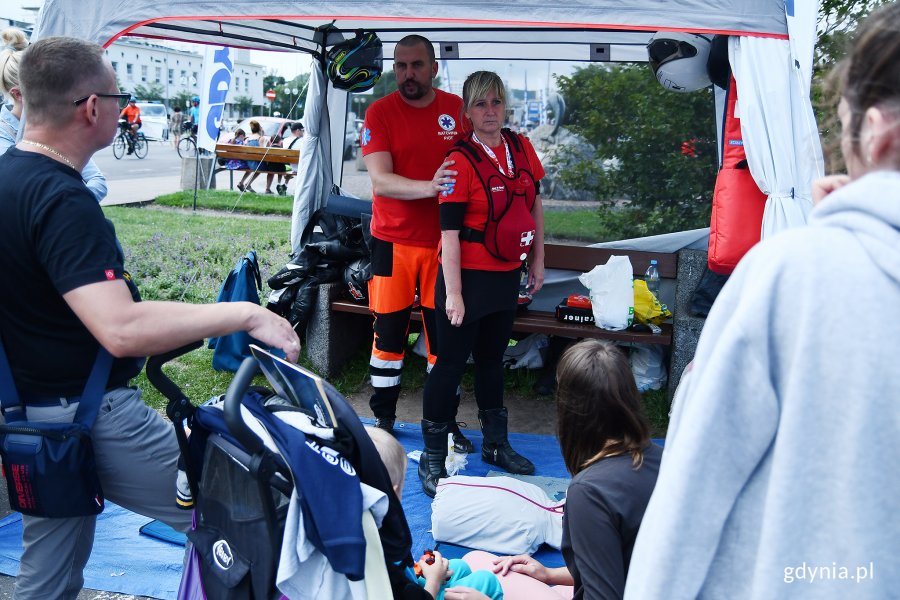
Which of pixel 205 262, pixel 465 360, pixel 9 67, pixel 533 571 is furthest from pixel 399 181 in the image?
Result: pixel 205 262

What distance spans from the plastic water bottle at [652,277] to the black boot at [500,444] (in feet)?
6.67

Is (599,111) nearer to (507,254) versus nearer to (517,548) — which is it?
(507,254)

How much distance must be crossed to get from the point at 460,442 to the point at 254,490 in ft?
9.14

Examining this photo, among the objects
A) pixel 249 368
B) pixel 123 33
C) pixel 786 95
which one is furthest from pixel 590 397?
pixel 123 33

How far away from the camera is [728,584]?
3.61 ft

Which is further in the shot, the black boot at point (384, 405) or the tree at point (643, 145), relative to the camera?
the tree at point (643, 145)

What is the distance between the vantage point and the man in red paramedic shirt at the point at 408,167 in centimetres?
417

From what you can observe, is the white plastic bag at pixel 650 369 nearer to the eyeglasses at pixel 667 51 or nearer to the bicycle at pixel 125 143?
the eyeglasses at pixel 667 51

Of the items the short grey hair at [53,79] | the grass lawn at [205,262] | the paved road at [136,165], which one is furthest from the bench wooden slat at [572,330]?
the paved road at [136,165]

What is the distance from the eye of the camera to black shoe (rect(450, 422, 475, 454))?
14.6ft

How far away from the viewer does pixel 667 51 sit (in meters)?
4.46

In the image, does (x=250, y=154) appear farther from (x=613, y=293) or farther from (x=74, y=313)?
(x=74, y=313)

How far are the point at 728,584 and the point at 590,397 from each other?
40.1 inches

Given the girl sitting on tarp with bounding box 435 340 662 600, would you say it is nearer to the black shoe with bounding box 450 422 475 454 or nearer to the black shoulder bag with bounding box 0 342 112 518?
the black shoulder bag with bounding box 0 342 112 518
